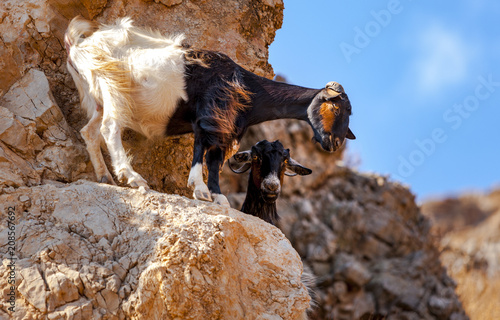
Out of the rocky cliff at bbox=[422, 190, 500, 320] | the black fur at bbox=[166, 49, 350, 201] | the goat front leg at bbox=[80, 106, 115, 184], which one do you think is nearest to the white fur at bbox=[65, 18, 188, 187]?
the goat front leg at bbox=[80, 106, 115, 184]

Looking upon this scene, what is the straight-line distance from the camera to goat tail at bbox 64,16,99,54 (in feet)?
17.1

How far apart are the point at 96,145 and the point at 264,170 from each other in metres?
1.68

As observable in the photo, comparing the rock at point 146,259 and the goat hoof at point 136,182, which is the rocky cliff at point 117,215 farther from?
the goat hoof at point 136,182

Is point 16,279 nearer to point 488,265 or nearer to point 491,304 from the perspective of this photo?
point 491,304

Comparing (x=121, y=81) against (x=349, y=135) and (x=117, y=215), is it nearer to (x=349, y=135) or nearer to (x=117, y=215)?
(x=117, y=215)

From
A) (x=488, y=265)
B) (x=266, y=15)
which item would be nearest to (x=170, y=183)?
(x=266, y=15)

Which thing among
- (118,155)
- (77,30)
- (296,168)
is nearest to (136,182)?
(118,155)

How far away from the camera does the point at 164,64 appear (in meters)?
5.00

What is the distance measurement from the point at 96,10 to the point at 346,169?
8.85 metres

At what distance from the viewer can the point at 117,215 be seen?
425cm

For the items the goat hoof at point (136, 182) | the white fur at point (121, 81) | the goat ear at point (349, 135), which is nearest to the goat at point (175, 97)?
the white fur at point (121, 81)

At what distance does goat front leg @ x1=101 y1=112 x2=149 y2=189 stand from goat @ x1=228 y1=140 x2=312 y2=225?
1.38 m

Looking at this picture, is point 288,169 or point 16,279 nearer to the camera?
point 16,279

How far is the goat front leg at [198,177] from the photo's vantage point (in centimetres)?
462
